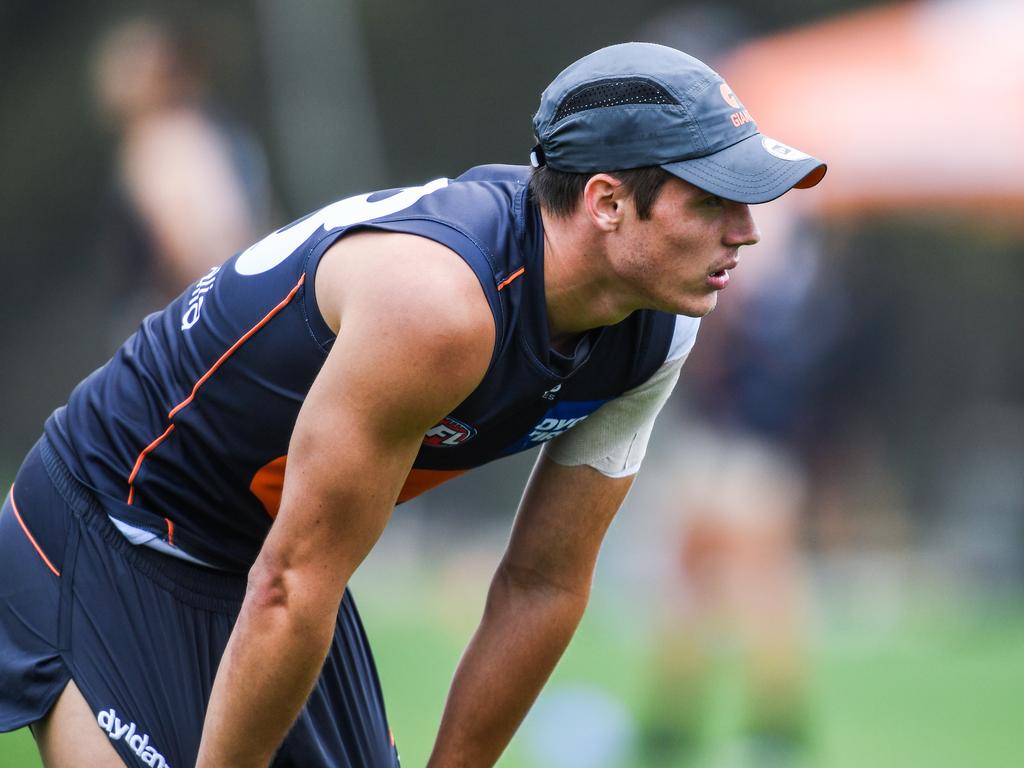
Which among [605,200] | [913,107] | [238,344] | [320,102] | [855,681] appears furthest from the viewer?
[320,102]

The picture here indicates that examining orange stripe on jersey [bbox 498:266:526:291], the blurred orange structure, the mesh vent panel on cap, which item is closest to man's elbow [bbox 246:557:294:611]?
orange stripe on jersey [bbox 498:266:526:291]

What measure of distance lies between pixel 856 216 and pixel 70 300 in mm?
4912

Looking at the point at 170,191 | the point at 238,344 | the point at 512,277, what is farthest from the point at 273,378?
the point at 170,191

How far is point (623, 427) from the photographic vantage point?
10.4 ft

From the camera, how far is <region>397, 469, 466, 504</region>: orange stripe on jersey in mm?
3039

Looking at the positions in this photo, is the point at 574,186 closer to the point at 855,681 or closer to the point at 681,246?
the point at 681,246

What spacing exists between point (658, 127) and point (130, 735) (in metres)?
1.41

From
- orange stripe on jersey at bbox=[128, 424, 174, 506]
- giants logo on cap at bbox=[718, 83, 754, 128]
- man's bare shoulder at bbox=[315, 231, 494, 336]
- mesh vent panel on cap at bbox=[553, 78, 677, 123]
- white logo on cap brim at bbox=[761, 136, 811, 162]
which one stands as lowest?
orange stripe on jersey at bbox=[128, 424, 174, 506]

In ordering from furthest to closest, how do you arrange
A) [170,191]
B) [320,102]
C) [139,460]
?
[320,102]
[170,191]
[139,460]

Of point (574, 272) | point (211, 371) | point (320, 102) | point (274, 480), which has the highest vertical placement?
point (574, 272)

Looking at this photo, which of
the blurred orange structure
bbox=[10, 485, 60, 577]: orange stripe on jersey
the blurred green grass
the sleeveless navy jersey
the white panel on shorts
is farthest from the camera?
the blurred orange structure

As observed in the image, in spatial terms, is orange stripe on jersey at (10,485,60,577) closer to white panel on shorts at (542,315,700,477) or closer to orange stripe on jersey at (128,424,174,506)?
orange stripe on jersey at (128,424,174,506)

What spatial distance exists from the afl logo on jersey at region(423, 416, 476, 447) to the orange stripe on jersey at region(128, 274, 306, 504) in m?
0.34

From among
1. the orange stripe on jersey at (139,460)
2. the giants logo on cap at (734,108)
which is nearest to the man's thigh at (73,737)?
the orange stripe on jersey at (139,460)
